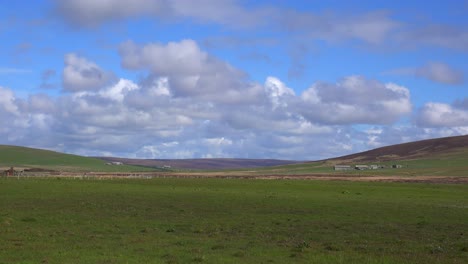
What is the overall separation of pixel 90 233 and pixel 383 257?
41.1 feet

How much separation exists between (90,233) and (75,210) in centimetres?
1216

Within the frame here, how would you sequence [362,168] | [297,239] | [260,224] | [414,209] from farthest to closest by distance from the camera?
[362,168] → [414,209] → [260,224] → [297,239]

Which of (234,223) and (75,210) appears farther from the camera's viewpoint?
(75,210)

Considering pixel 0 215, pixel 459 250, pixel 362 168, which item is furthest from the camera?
pixel 362 168

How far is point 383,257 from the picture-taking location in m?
19.5

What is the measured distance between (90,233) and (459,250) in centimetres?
1480

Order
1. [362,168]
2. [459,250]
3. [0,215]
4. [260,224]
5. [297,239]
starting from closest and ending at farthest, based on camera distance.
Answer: [459,250], [297,239], [260,224], [0,215], [362,168]

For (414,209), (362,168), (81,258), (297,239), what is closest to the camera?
(81,258)

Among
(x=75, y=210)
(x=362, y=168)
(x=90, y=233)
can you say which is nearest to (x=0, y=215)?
(x=75, y=210)

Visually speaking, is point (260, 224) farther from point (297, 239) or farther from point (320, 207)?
point (320, 207)

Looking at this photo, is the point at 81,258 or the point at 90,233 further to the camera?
the point at 90,233

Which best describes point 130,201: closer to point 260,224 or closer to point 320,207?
point 320,207

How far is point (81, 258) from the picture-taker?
18.7 metres

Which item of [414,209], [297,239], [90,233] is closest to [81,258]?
[90,233]
